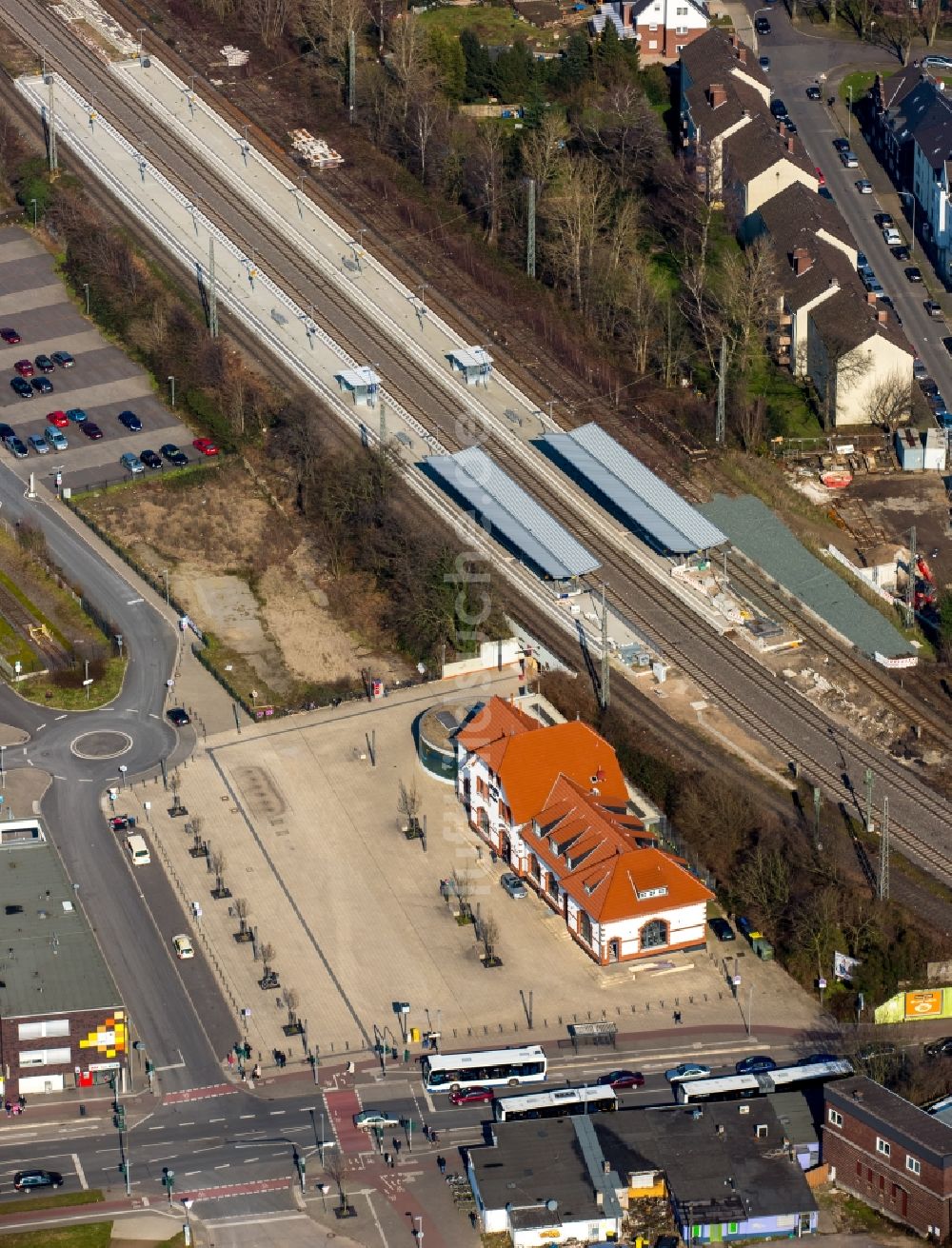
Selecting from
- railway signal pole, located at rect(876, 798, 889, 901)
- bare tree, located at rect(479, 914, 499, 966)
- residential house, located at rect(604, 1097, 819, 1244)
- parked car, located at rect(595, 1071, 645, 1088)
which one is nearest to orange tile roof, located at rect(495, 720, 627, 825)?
bare tree, located at rect(479, 914, 499, 966)

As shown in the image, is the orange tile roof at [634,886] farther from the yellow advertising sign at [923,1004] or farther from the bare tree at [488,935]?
the yellow advertising sign at [923,1004]

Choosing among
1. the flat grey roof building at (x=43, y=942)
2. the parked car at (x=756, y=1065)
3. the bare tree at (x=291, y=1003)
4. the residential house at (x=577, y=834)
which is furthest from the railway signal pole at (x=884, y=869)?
the flat grey roof building at (x=43, y=942)

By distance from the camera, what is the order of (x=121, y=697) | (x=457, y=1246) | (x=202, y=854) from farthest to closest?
1. (x=121, y=697)
2. (x=202, y=854)
3. (x=457, y=1246)

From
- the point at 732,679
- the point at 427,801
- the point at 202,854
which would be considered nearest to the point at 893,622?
the point at 732,679

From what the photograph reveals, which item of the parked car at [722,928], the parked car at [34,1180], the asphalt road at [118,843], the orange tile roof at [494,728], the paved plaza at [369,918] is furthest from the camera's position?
the orange tile roof at [494,728]

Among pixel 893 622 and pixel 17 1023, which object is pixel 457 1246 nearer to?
pixel 17 1023

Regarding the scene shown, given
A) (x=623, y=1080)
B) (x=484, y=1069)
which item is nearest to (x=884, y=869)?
(x=623, y=1080)

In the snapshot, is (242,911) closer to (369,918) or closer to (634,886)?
(369,918)
